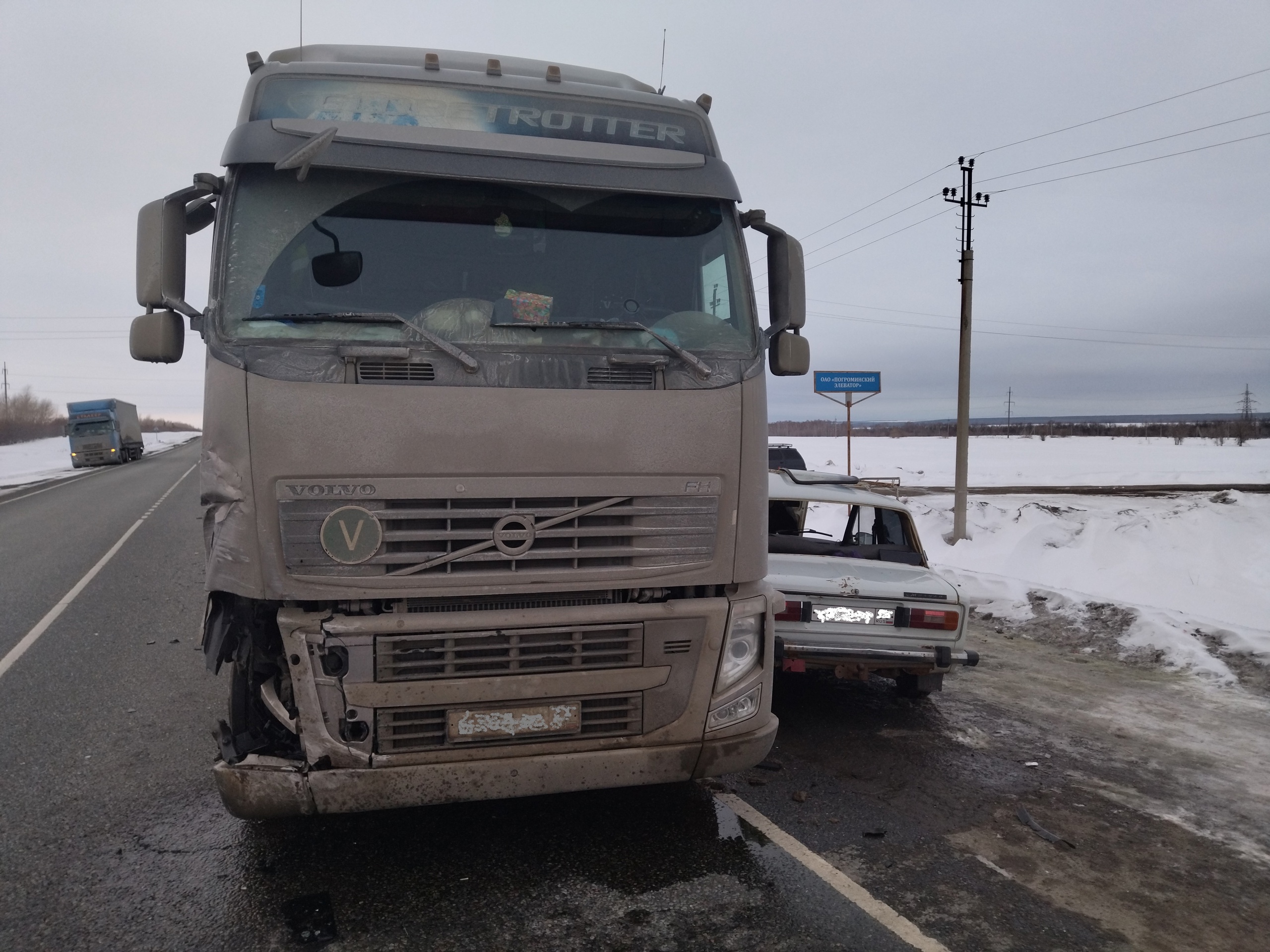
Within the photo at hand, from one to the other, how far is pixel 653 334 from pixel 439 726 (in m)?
1.79

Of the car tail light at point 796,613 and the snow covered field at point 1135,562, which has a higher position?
the car tail light at point 796,613

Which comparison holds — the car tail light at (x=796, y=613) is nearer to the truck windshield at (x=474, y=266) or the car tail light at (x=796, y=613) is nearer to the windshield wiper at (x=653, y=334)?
the truck windshield at (x=474, y=266)

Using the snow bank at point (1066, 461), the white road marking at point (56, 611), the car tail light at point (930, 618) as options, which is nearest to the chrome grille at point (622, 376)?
the car tail light at point (930, 618)

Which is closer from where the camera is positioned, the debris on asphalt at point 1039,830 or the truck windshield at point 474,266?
the truck windshield at point 474,266

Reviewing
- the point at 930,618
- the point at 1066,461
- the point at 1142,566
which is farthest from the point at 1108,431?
the point at 930,618

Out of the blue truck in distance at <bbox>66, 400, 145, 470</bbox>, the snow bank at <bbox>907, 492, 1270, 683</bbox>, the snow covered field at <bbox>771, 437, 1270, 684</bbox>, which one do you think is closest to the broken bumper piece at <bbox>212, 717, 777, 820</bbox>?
the snow bank at <bbox>907, 492, 1270, 683</bbox>

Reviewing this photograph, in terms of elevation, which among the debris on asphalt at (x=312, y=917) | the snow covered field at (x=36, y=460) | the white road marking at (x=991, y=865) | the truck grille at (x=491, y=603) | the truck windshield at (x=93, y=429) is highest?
the truck windshield at (x=93, y=429)

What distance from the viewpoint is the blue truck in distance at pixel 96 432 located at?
3731 centimetres

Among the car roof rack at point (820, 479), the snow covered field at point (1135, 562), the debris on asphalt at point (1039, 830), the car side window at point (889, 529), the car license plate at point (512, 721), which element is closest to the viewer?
the car license plate at point (512, 721)

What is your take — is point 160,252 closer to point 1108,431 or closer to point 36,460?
point 36,460

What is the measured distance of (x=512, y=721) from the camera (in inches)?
123

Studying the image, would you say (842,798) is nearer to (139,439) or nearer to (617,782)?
(617,782)

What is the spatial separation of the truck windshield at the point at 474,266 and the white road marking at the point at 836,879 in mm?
2205

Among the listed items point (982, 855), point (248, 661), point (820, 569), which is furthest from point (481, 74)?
point (982, 855)
